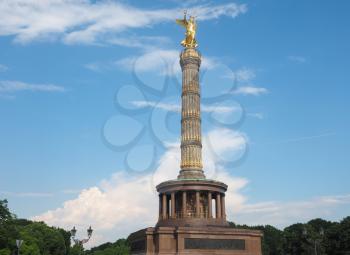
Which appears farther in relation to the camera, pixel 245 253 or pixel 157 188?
pixel 157 188

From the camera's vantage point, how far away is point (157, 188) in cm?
4041

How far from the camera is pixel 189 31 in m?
46.8

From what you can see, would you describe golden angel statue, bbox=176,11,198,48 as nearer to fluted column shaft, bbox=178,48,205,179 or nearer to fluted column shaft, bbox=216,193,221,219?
fluted column shaft, bbox=178,48,205,179

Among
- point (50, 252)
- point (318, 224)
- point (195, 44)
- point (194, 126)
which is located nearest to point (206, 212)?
point (194, 126)

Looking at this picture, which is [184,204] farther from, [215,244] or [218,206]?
[215,244]

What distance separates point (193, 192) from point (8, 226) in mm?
19559

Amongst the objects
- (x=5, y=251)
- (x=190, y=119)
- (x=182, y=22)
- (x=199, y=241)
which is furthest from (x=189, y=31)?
(x=5, y=251)

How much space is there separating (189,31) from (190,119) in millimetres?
10658

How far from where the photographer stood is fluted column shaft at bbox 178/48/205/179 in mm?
41938

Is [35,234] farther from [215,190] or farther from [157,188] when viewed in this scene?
[215,190]

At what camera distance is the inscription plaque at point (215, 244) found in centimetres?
3403

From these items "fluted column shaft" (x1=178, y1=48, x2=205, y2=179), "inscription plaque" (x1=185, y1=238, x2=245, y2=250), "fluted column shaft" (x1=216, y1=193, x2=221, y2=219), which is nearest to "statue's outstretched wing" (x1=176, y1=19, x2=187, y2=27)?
"fluted column shaft" (x1=178, y1=48, x2=205, y2=179)

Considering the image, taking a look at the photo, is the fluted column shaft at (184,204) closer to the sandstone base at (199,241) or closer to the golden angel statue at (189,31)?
the sandstone base at (199,241)

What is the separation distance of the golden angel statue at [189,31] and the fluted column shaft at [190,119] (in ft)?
2.68
